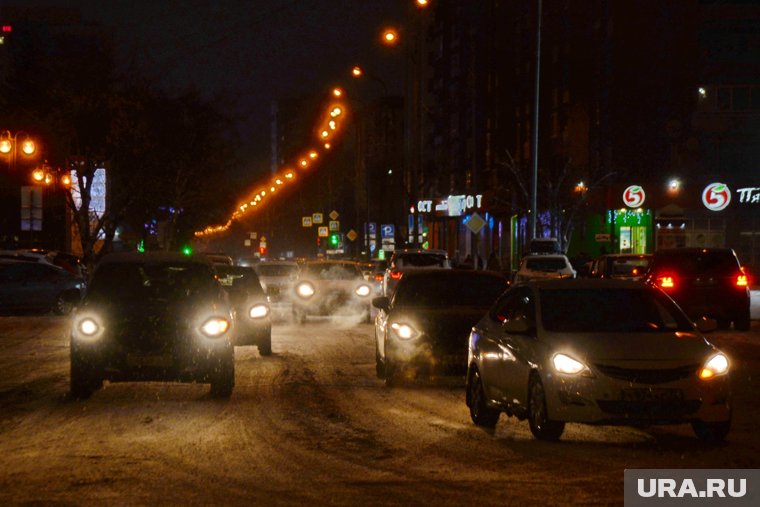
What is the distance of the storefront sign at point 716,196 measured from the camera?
62281 millimetres

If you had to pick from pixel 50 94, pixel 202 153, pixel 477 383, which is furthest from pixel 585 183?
pixel 477 383

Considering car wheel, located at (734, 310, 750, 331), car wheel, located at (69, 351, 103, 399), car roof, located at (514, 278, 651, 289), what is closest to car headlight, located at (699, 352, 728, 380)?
car roof, located at (514, 278, 651, 289)

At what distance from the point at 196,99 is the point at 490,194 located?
74.9 ft

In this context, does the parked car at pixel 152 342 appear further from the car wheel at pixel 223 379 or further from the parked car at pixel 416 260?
the parked car at pixel 416 260

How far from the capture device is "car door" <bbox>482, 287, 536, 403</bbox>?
39.7 feet

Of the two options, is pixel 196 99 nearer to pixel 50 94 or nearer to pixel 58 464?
pixel 50 94

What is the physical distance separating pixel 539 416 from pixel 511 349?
98 cm

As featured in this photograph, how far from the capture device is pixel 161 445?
11570mm

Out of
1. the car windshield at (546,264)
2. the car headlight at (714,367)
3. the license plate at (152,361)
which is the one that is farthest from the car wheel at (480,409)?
the car windshield at (546,264)

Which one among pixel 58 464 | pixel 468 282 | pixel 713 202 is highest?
pixel 713 202

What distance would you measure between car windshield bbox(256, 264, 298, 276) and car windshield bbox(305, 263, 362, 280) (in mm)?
1979

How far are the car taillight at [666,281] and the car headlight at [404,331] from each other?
41.4ft

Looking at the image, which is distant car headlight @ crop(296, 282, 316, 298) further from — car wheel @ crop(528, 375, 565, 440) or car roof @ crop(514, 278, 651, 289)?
car wheel @ crop(528, 375, 565, 440)

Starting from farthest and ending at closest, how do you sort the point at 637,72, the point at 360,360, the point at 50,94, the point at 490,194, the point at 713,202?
the point at 490,194
the point at 637,72
the point at 713,202
the point at 50,94
the point at 360,360
